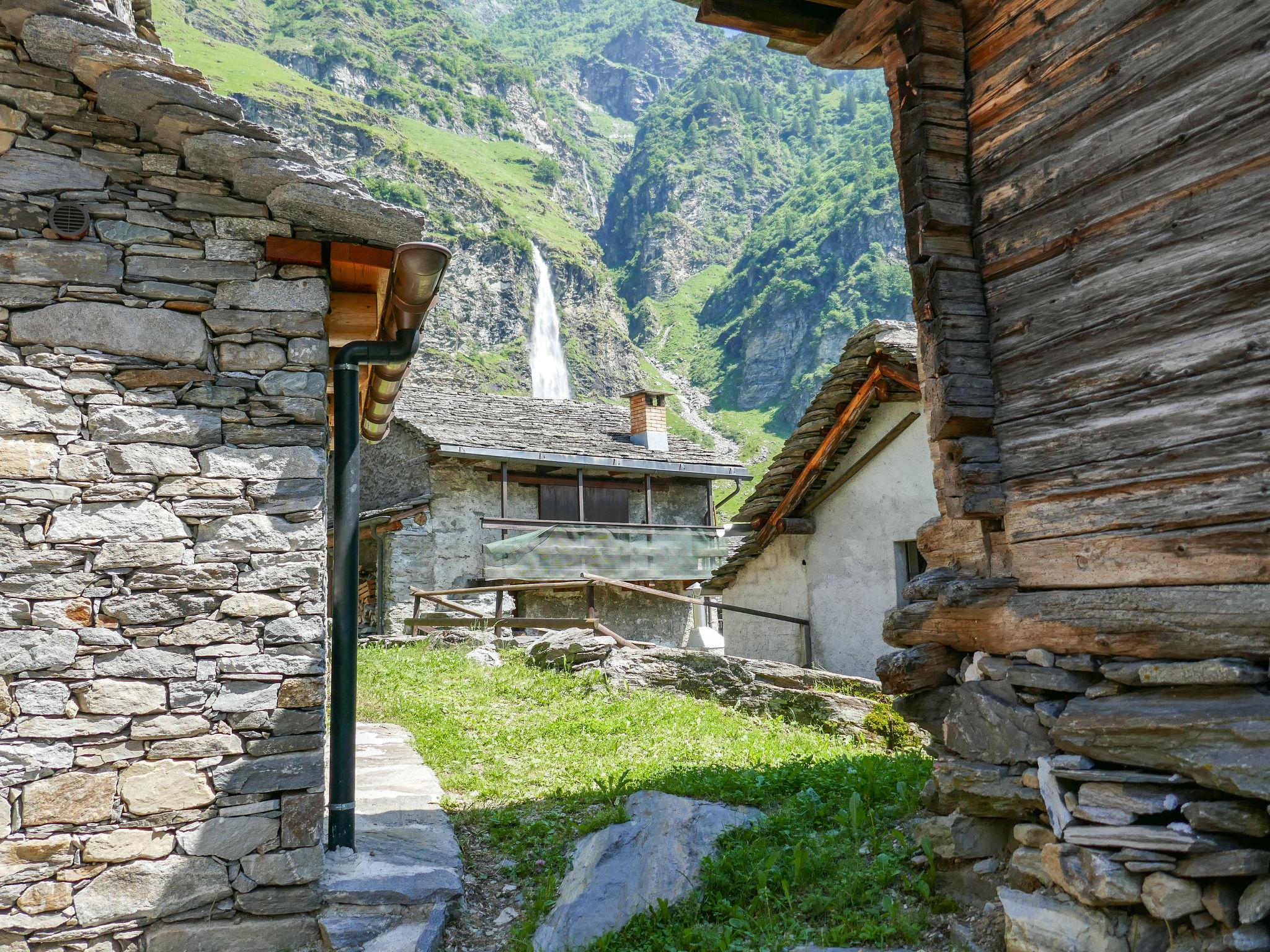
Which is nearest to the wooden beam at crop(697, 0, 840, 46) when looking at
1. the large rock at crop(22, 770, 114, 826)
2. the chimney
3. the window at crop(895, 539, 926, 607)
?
the large rock at crop(22, 770, 114, 826)

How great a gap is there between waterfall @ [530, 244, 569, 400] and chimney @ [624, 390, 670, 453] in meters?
44.9

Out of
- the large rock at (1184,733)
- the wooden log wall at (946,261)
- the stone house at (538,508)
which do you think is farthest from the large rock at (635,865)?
the stone house at (538,508)

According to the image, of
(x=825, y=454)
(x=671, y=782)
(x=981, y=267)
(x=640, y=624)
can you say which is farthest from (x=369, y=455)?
(x=981, y=267)

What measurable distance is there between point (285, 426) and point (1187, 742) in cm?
366

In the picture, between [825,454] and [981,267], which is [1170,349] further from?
[825,454]

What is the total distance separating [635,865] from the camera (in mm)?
3984

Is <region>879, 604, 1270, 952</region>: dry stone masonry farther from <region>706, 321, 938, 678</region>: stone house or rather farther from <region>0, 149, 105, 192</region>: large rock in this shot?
<region>706, 321, 938, 678</region>: stone house

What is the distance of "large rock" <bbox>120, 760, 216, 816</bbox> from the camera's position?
12.2 ft

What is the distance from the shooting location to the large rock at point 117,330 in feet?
12.6

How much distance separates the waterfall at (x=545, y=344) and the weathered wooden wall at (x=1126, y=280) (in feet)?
201

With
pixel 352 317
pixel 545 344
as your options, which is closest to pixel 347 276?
pixel 352 317

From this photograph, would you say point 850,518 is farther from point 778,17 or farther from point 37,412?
point 37,412

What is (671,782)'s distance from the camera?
493 centimetres

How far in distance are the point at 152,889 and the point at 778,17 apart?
4.64m
